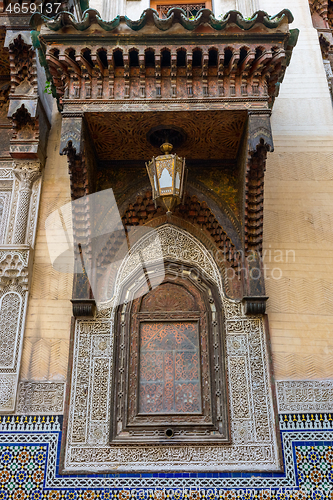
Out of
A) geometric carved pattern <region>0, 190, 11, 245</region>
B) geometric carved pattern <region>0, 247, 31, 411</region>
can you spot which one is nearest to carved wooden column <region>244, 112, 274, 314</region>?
geometric carved pattern <region>0, 247, 31, 411</region>

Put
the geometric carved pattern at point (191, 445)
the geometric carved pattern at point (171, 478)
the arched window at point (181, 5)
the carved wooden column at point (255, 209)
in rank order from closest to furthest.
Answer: the geometric carved pattern at point (171, 478) → the geometric carved pattern at point (191, 445) → the carved wooden column at point (255, 209) → the arched window at point (181, 5)

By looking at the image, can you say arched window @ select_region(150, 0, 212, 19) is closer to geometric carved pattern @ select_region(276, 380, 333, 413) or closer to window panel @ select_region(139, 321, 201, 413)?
window panel @ select_region(139, 321, 201, 413)

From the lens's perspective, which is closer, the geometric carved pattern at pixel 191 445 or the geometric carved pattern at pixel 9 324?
the geometric carved pattern at pixel 191 445

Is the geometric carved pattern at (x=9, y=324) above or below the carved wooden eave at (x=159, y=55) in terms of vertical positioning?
below

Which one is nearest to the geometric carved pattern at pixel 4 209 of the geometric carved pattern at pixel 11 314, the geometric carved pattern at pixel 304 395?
the geometric carved pattern at pixel 11 314

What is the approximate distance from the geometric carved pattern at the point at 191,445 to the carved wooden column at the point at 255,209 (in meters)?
0.24

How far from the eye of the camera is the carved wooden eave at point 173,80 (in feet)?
14.1

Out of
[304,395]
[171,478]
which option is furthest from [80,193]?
[304,395]

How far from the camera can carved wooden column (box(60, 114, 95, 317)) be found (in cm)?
436

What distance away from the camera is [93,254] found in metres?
4.76

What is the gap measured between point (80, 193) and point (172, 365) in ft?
6.54

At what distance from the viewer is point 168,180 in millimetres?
4316

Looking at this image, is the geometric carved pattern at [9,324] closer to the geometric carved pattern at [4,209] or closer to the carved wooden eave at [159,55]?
the geometric carved pattern at [4,209]

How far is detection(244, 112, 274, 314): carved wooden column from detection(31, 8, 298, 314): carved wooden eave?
1 cm
